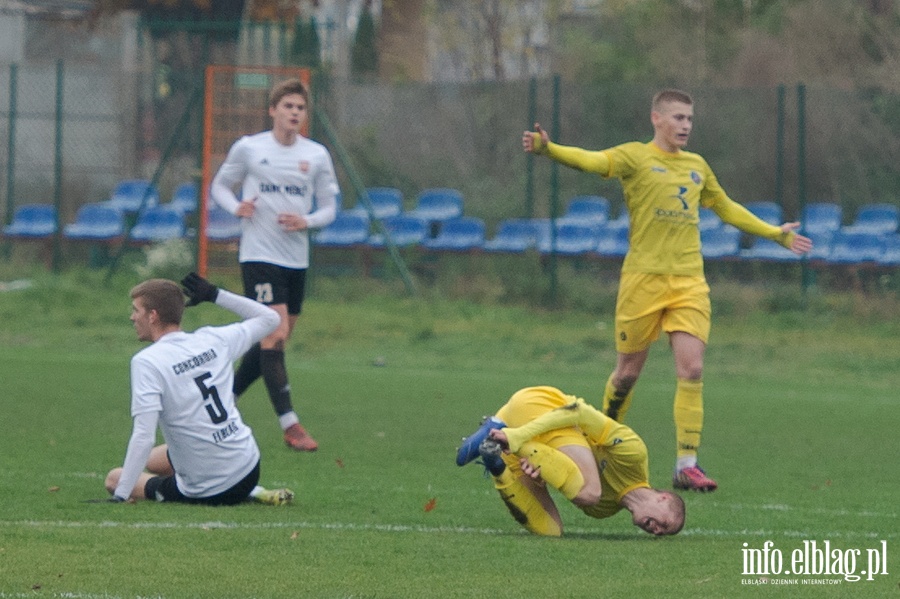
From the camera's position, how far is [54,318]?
19.0 m

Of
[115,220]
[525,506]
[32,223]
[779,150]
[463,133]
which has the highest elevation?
[779,150]

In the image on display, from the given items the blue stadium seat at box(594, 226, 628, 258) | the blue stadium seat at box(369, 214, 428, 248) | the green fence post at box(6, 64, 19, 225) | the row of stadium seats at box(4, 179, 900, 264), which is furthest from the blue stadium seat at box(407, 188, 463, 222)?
the green fence post at box(6, 64, 19, 225)

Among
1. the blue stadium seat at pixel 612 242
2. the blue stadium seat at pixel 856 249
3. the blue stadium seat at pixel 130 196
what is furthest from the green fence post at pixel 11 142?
the blue stadium seat at pixel 856 249

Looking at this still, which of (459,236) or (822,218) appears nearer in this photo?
(822,218)

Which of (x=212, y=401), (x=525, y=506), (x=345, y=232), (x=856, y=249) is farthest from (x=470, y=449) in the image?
(x=345, y=232)

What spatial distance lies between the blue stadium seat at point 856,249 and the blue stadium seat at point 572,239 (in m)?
3.23

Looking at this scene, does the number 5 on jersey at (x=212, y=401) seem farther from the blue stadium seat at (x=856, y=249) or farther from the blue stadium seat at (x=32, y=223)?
the blue stadium seat at (x=32, y=223)

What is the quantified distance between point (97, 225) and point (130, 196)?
1.66 metres

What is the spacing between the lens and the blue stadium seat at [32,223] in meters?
24.1

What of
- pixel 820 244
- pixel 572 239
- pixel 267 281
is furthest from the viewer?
pixel 572 239

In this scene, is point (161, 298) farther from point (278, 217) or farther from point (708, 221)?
point (708, 221)

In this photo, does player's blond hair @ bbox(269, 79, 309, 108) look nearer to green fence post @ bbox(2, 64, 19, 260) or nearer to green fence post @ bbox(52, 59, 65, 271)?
green fence post @ bbox(52, 59, 65, 271)

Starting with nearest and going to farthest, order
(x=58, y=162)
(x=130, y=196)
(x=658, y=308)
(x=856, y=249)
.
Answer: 1. (x=658, y=308)
2. (x=856, y=249)
3. (x=58, y=162)
4. (x=130, y=196)

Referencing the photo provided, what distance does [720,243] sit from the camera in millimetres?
22109
